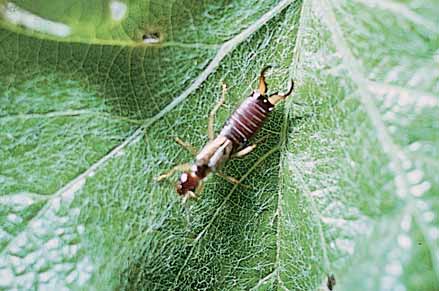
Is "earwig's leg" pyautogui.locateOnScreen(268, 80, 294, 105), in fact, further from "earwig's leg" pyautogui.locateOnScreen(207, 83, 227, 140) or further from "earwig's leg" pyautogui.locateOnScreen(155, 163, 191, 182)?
"earwig's leg" pyautogui.locateOnScreen(155, 163, 191, 182)

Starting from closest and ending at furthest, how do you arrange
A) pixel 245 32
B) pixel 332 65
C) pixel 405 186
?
1. pixel 405 186
2. pixel 332 65
3. pixel 245 32

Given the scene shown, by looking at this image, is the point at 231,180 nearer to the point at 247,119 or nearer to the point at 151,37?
the point at 247,119

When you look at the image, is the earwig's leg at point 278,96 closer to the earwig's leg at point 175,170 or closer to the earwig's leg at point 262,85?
the earwig's leg at point 262,85

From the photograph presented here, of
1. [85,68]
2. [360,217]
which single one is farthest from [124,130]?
[360,217]

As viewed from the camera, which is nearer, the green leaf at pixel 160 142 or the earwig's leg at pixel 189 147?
the green leaf at pixel 160 142

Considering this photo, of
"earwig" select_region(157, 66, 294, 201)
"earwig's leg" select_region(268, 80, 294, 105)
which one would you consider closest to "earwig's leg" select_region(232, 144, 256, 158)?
"earwig" select_region(157, 66, 294, 201)

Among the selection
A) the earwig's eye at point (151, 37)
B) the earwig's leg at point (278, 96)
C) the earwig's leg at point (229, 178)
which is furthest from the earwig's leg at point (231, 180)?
the earwig's eye at point (151, 37)

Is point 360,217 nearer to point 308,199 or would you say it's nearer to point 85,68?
point 308,199
